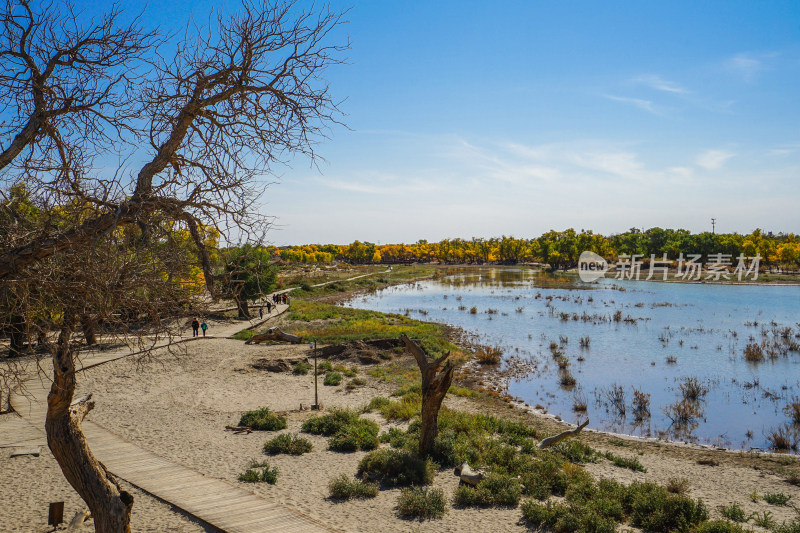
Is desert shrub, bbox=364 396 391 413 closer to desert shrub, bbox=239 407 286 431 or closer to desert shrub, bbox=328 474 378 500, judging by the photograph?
desert shrub, bbox=239 407 286 431

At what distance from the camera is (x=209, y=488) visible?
10.7 metres

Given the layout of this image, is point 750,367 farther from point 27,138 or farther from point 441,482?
point 27,138

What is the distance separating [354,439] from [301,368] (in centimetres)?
1237

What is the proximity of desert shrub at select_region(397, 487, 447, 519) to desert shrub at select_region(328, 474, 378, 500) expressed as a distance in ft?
2.42

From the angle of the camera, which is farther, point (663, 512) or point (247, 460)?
point (247, 460)

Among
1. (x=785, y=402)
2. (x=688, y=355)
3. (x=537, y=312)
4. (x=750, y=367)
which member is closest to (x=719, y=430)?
(x=785, y=402)

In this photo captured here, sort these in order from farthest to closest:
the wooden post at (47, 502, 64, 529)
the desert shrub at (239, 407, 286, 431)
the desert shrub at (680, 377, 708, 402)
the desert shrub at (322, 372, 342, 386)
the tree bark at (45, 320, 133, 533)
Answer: the desert shrub at (322, 372, 342, 386) < the desert shrub at (680, 377, 708, 402) < the desert shrub at (239, 407, 286, 431) < the wooden post at (47, 502, 64, 529) < the tree bark at (45, 320, 133, 533)

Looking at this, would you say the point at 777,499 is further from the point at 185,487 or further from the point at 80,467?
the point at 80,467

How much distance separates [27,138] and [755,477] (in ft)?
56.5

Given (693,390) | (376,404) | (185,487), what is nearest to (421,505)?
(185,487)

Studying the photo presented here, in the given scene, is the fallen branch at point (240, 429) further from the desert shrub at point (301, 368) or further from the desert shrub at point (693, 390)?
the desert shrub at point (693, 390)

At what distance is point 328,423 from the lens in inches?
648

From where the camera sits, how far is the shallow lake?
20641 millimetres

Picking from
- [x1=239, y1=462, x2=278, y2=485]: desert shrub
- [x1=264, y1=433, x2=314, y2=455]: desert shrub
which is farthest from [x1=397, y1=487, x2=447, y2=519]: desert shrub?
[x1=264, y1=433, x2=314, y2=455]: desert shrub
